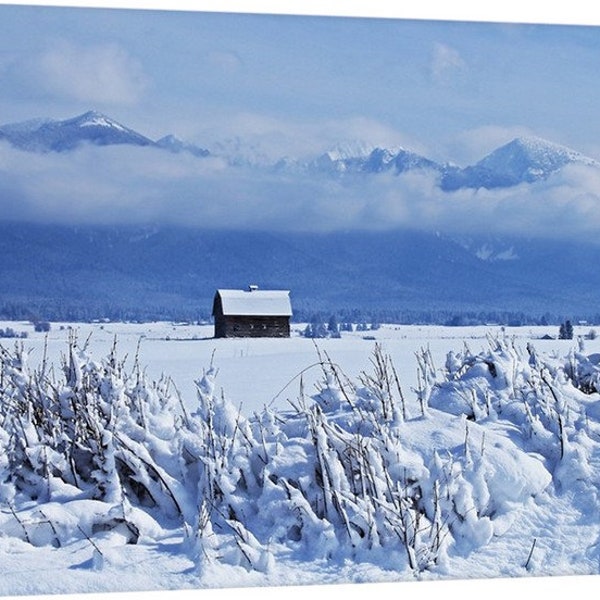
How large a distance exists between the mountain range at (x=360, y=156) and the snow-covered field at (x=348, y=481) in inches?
35.3

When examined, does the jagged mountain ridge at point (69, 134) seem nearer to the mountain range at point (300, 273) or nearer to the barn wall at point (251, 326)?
the mountain range at point (300, 273)

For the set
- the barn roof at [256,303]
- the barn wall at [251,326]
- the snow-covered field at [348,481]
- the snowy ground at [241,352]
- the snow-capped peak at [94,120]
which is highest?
the snow-capped peak at [94,120]

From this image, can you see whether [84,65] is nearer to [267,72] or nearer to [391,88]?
[267,72]

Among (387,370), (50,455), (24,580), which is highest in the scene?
(387,370)

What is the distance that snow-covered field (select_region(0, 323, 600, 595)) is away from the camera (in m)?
4.86

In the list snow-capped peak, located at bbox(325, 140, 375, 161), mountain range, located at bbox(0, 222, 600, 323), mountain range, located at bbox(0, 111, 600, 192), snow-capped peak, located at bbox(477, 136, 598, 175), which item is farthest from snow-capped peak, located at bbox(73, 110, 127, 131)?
snow-capped peak, located at bbox(477, 136, 598, 175)

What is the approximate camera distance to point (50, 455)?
506 centimetres

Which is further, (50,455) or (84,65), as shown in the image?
(84,65)

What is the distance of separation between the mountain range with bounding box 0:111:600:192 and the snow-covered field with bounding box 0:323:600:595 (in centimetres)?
90

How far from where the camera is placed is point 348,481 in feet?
16.5

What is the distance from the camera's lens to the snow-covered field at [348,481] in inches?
191

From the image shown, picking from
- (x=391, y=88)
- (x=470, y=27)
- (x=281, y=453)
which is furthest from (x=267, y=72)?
(x=281, y=453)

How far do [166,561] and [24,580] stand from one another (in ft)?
1.89

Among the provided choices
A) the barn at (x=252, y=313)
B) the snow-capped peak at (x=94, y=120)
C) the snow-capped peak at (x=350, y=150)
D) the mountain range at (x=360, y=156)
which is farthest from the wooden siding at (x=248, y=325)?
the snow-capped peak at (x=94, y=120)
